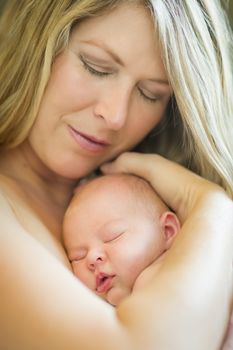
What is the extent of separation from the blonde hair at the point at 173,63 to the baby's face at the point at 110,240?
10.3 inches

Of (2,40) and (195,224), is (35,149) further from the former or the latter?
(195,224)

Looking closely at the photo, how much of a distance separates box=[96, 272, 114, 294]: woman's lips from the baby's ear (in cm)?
18

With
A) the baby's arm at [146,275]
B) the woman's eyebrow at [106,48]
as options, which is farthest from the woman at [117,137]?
the baby's arm at [146,275]

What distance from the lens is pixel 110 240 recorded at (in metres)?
1.48

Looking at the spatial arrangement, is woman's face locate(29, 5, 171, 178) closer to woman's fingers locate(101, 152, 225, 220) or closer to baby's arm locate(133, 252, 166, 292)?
woman's fingers locate(101, 152, 225, 220)

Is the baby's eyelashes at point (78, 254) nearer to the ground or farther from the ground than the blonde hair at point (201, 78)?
nearer to the ground

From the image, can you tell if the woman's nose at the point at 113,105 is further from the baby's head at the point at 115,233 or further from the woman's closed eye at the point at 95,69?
the baby's head at the point at 115,233

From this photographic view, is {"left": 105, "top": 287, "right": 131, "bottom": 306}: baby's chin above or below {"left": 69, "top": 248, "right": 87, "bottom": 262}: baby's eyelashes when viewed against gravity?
below

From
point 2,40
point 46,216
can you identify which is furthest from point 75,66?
point 46,216

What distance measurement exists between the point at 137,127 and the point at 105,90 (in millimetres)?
191

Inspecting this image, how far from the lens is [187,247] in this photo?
130 cm

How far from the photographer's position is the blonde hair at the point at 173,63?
1.55 meters

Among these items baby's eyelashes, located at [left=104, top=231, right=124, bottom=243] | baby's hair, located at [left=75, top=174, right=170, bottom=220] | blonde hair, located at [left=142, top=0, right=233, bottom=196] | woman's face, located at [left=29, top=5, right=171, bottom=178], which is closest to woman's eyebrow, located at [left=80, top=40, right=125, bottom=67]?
woman's face, located at [left=29, top=5, right=171, bottom=178]

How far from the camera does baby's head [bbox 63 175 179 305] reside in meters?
1.44
